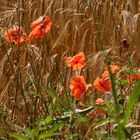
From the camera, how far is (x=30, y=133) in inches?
36.7

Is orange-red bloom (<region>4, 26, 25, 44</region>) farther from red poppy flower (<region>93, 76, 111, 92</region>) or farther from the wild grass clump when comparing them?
red poppy flower (<region>93, 76, 111, 92</region>)

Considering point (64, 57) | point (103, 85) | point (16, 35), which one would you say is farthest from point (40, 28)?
point (64, 57)

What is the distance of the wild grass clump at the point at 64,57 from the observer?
1326 mm

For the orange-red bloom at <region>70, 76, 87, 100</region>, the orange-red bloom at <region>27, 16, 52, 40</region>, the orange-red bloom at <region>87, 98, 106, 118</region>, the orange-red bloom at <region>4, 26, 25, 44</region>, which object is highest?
the orange-red bloom at <region>27, 16, 52, 40</region>

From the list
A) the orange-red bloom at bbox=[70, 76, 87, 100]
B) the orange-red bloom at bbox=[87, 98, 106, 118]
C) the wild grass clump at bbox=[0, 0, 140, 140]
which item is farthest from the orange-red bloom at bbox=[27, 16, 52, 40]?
the orange-red bloom at bbox=[87, 98, 106, 118]

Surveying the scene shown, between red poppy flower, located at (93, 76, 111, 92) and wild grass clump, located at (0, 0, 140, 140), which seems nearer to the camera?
red poppy flower, located at (93, 76, 111, 92)

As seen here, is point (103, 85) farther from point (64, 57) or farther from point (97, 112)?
point (64, 57)

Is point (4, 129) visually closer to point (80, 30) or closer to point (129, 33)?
point (129, 33)

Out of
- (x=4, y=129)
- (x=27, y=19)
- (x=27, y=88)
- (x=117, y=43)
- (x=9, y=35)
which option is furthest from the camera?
(x=27, y=19)

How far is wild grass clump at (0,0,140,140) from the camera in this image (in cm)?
133

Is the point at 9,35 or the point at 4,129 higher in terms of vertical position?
the point at 9,35

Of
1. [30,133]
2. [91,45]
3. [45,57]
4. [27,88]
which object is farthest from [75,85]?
[91,45]

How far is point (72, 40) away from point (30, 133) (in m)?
1.23

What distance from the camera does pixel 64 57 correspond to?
1966mm
